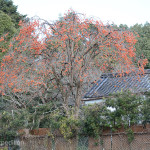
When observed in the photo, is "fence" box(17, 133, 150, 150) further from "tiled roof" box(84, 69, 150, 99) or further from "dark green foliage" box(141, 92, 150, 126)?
"tiled roof" box(84, 69, 150, 99)

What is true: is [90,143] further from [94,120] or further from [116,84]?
[116,84]

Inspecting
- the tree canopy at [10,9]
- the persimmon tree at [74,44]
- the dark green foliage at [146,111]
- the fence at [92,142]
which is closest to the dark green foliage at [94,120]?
the fence at [92,142]

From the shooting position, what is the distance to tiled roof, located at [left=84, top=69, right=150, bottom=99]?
16531mm

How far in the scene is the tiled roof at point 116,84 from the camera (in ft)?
54.2

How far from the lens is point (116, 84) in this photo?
17.3 meters

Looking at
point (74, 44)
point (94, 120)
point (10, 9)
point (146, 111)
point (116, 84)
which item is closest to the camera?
point (146, 111)

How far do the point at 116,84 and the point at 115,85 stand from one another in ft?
0.85

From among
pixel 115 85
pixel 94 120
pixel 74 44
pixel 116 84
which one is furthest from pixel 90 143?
pixel 116 84

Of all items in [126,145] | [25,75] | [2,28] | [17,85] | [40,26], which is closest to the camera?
[126,145]

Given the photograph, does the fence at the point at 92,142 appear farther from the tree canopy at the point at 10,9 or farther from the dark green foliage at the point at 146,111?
the tree canopy at the point at 10,9

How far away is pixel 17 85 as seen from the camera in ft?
54.6

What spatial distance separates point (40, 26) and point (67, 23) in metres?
1.25

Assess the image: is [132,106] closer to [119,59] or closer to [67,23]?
[119,59]

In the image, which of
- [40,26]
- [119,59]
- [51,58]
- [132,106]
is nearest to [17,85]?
[51,58]
